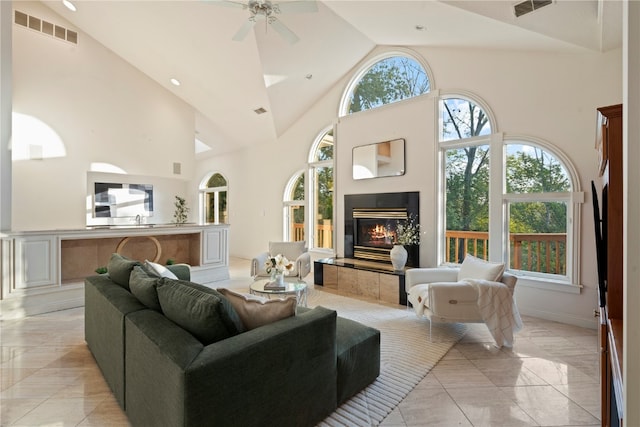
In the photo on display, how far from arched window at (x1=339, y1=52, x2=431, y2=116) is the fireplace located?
1.60 m

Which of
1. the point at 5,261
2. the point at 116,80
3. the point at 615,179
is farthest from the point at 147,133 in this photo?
the point at 615,179

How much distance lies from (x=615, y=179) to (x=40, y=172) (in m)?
7.17

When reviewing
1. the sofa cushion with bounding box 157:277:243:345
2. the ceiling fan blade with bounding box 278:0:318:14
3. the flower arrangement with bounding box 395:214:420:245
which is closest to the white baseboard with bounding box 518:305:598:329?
the flower arrangement with bounding box 395:214:420:245

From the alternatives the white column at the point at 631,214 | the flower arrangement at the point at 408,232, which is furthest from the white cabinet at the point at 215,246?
the white column at the point at 631,214

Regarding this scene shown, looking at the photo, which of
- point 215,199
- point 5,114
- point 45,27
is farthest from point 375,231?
point 45,27

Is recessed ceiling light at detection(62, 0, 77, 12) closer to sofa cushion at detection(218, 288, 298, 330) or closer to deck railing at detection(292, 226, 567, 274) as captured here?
sofa cushion at detection(218, 288, 298, 330)

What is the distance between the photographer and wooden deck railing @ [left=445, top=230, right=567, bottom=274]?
381 centimetres

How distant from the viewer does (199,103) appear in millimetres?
6723

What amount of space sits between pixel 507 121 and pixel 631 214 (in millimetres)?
3744

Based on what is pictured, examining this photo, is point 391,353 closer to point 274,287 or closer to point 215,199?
point 274,287

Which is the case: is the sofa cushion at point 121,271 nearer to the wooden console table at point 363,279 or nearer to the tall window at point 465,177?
the wooden console table at point 363,279

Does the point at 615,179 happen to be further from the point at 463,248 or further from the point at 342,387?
the point at 463,248

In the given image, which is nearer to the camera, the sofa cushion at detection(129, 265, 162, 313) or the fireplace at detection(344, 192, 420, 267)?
the sofa cushion at detection(129, 265, 162, 313)

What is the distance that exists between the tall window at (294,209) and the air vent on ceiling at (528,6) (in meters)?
4.51
